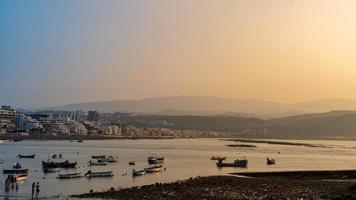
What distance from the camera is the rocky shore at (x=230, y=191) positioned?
3541 cm

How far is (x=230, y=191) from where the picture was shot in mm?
38812

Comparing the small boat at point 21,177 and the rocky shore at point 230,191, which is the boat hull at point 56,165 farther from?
the rocky shore at point 230,191

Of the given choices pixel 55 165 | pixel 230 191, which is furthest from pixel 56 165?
pixel 230 191

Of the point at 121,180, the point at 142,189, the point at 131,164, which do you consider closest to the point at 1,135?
the point at 131,164

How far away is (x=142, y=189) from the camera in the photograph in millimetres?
39594

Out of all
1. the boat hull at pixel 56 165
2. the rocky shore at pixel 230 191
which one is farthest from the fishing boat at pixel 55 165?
the rocky shore at pixel 230 191

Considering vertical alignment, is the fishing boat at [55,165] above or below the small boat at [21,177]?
above

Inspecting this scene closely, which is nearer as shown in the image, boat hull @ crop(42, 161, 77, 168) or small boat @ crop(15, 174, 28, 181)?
small boat @ crop(15, 174, 28, 181)

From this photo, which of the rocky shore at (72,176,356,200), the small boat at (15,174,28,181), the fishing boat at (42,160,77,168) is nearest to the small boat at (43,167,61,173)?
the fishing boat at (42,160,77,168)

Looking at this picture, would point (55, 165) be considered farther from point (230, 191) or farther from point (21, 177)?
point (230, 191)

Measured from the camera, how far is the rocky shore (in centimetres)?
3541

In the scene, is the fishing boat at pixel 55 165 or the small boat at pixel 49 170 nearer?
the small boat at pixel 49 170

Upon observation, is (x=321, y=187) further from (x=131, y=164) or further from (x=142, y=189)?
(x=131, y=164)

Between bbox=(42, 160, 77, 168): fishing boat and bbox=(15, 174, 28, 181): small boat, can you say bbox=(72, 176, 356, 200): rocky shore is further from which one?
bbox=(42, 160, 77, 168): fishing boat
